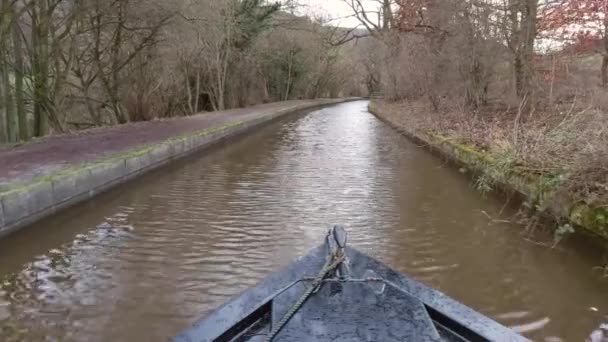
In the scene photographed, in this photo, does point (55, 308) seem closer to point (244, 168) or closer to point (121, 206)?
point (121, 206)

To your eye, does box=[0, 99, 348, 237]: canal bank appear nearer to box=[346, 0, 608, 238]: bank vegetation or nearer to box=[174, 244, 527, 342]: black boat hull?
box=[174, 244, 527, 342]: black boat hull

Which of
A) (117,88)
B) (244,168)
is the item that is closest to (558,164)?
(244,168)

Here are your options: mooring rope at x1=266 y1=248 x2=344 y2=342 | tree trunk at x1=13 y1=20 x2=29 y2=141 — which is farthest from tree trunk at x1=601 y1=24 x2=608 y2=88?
tree trunk at x1=13 y1=20 x2=29 y2=141

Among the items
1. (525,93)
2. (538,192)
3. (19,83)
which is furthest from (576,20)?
(19,83)

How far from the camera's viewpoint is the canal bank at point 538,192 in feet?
19.4

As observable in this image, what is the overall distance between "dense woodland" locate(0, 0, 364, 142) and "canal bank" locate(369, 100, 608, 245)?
35.2 feet

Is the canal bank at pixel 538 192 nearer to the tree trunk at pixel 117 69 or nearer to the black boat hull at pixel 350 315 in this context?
the black boat hull at pixel 350 315

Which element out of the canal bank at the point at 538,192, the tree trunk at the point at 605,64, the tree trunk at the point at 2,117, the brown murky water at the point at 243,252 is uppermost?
the tree trunk at the point at 605,64

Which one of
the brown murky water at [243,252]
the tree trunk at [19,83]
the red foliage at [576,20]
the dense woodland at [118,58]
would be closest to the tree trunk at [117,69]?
the dense woodland at [118,58]

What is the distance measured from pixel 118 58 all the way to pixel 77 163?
11613mm

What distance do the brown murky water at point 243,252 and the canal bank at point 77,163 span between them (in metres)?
0.25

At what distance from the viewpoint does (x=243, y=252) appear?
5.96 meters

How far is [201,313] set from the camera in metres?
4.43

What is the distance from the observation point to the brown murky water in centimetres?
443
